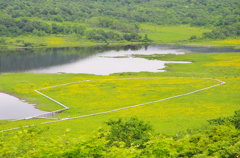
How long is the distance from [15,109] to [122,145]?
140 feet

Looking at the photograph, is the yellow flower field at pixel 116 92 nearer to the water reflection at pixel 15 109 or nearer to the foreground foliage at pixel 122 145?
the water reflection at pixel 15 109

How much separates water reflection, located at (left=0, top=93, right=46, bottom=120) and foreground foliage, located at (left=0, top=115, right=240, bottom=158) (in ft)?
77.1

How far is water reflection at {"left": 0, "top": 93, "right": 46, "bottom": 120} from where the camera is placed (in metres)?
57.7

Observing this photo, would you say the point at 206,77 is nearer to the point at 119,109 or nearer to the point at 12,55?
the point at 119,109

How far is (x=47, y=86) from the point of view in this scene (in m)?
79.9

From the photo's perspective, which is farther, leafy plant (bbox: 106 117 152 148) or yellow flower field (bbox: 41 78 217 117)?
yellow flower field (bbox: 41 78 217 117)

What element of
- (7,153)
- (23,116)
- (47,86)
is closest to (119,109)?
(23,116)

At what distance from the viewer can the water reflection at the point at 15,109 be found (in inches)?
2271

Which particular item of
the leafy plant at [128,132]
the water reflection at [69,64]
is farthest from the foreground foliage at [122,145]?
the water reflection at [69,64]

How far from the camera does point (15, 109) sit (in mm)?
61656

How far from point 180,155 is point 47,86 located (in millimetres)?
53077

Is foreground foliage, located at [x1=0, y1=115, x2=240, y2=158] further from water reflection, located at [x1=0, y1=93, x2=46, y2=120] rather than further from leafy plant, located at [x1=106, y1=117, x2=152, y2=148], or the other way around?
water reflection, located at [x1=0, y1=93, x2=46, y2=120]

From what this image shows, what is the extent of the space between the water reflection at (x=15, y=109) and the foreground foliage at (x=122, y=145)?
2351 cm

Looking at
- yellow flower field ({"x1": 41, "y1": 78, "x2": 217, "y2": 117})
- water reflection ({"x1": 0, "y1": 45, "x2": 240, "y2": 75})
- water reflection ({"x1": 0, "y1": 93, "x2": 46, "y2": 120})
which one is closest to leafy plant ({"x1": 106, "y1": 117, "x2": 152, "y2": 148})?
yellow flower field ({"x1": 41, "y1": 78, "x2": 217, "y2": 117})
